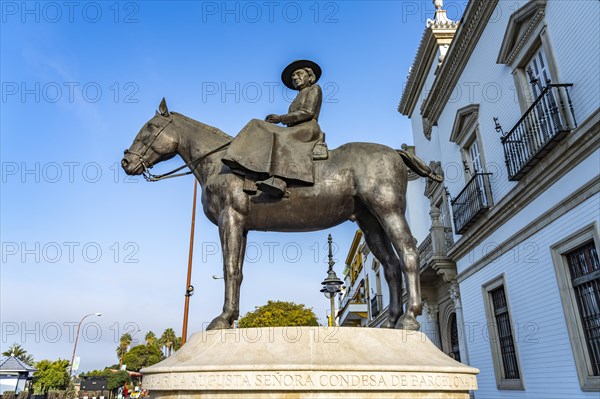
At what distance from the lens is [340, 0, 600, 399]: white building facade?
29.7ft

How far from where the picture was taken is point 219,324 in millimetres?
4098

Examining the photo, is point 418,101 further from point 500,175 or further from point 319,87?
point 319,87

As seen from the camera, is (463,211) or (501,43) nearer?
(501,43)

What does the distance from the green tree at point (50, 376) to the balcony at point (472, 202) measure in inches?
1510

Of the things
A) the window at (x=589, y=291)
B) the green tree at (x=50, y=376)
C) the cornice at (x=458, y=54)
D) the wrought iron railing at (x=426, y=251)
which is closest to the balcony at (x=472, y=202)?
the wrought iron railing at (x=426, y=251)

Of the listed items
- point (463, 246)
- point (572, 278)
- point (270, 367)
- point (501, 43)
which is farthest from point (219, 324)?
point (463, 246)

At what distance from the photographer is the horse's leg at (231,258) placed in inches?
169

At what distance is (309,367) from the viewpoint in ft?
10.4

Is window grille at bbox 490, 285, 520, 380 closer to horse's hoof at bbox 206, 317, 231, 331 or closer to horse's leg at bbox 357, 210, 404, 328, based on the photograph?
horse's leg at bbox 357, 210, 404, 328

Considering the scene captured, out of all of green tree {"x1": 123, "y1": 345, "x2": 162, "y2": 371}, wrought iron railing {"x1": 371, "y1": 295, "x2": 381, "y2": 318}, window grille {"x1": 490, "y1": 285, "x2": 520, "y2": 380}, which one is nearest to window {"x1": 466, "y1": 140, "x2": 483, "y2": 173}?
window grille {"x1": 490, "y1": 285, "x2": 520, "y2": 380}

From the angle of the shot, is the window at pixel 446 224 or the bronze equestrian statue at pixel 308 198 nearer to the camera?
the bronze equestrian statue at pixel 308 198

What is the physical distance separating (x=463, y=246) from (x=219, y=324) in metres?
13.2

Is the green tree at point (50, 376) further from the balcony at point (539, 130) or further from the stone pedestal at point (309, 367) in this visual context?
the stone pedestal at point (309, 367)

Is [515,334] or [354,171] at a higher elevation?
[354,171]
